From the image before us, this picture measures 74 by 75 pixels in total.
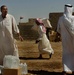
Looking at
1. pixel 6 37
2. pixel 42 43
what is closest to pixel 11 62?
pixel 6 37

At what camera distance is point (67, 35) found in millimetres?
9133

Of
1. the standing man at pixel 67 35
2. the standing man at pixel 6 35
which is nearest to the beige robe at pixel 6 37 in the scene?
the standing man at pixel 6 35

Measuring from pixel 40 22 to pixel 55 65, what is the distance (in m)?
2.60

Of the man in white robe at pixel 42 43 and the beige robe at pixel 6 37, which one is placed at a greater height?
the beige robe at pixel 6 37

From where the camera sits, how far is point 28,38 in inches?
1133

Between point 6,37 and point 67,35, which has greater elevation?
point 67,35

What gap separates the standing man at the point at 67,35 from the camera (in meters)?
9.03

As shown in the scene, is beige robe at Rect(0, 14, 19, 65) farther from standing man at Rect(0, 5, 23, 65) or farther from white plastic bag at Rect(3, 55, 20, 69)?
white plastic bag at Rect(3, 55, 20, 69)

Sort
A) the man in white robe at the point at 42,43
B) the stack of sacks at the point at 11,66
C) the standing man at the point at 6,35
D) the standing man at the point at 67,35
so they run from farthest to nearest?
the man in white robe at the point at 42,43, the standing man at the point at 6,35, the standing man at the point at 67,35, the stack of sacks at the point at 11,66

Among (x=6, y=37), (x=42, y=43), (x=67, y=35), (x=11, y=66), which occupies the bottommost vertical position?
(x=42, y=43)

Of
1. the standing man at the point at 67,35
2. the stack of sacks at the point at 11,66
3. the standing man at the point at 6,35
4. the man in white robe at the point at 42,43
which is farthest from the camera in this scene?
the man in white robe at the point at 42,43

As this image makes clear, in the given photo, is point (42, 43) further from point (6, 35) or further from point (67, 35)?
point (67, 35)

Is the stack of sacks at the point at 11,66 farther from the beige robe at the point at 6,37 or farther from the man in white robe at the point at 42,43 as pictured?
the man in white robe at the point at 42,43

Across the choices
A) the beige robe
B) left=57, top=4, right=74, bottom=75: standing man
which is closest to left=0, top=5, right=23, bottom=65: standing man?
the beige robe
